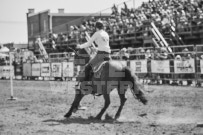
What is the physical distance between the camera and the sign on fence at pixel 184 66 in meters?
18.1

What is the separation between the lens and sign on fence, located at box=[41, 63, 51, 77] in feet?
96.8

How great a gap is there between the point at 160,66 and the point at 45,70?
12533mm

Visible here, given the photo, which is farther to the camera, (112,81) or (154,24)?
(154,24)

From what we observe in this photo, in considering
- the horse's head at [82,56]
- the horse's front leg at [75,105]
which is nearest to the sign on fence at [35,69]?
the horse's head at [82,56]

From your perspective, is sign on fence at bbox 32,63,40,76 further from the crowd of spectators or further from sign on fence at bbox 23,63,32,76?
the crowd of spectators

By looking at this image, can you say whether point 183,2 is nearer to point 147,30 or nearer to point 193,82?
point 147,30

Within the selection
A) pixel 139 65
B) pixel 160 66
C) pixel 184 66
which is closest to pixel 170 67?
pixel 160 66

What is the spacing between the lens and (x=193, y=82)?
18797 mm

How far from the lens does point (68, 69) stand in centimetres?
2669

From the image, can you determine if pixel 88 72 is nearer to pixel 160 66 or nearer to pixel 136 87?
pixel 136 87

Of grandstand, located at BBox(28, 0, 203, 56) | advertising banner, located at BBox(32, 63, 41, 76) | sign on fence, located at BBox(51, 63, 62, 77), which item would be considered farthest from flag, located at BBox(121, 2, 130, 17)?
advertising banner, located at BBox(32, 63, 41, 76)

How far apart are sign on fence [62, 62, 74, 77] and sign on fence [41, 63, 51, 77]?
261 centimetres

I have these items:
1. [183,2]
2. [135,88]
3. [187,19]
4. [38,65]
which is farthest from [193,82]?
[38,65]

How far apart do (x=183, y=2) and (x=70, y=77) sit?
9068 mm
